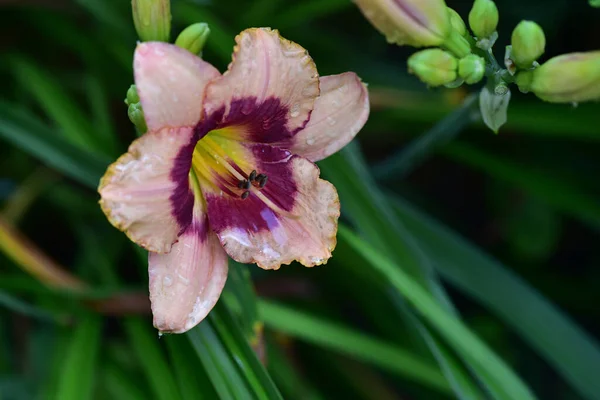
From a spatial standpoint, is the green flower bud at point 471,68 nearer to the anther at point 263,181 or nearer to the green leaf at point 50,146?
the anther at point 263,181

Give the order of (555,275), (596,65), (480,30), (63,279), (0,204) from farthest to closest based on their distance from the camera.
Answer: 1. (555,275)
2. (0,204)
3. (63,279)
4. (480,30)
5. (596,65)

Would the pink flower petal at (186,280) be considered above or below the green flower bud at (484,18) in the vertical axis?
below

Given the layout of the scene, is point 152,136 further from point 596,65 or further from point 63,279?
point 63,279

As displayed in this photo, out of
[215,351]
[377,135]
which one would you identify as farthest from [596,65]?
[377,135]

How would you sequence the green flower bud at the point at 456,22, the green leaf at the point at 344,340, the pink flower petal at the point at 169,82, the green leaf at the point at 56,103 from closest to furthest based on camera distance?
1. the pink flower petal at the point at 169,82
2. the green flower bud at the point at 456,22
3. the green leaf at the point at 344,340
4. the green leaf at the point at 56,103

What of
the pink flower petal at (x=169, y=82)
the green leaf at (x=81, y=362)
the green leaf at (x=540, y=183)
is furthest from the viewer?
the green leaf at (x=540, y=183)

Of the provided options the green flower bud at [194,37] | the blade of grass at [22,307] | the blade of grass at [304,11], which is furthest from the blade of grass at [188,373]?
the blade of grass at [304,11]
